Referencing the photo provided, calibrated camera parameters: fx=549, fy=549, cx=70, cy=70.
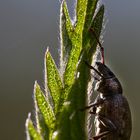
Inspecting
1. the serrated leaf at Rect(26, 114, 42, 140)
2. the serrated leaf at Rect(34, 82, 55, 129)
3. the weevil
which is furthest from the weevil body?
the serrated leaf at Rect(26, 114, 42, 140)

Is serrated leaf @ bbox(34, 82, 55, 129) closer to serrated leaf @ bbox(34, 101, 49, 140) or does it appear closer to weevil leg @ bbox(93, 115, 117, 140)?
serrated leaf @ bbox(34, 101, 49, 140)

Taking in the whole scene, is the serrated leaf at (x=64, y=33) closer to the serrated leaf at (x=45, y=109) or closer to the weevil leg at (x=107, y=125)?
the serrated leaf at (x=45, y=109)

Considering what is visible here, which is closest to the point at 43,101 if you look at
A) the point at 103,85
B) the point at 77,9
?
the point at 77,9

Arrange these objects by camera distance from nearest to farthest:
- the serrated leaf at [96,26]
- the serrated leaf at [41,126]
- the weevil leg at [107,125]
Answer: the serrated leaf at [41,126], the serrated leaf at [96,26], the weevil leg at [107,125]

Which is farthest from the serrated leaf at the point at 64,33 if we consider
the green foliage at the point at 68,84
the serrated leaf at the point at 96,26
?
the serrated leaf at the point at 96,26

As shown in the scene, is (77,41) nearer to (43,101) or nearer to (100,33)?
(100,33)

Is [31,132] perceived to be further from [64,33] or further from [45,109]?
[64,33]
